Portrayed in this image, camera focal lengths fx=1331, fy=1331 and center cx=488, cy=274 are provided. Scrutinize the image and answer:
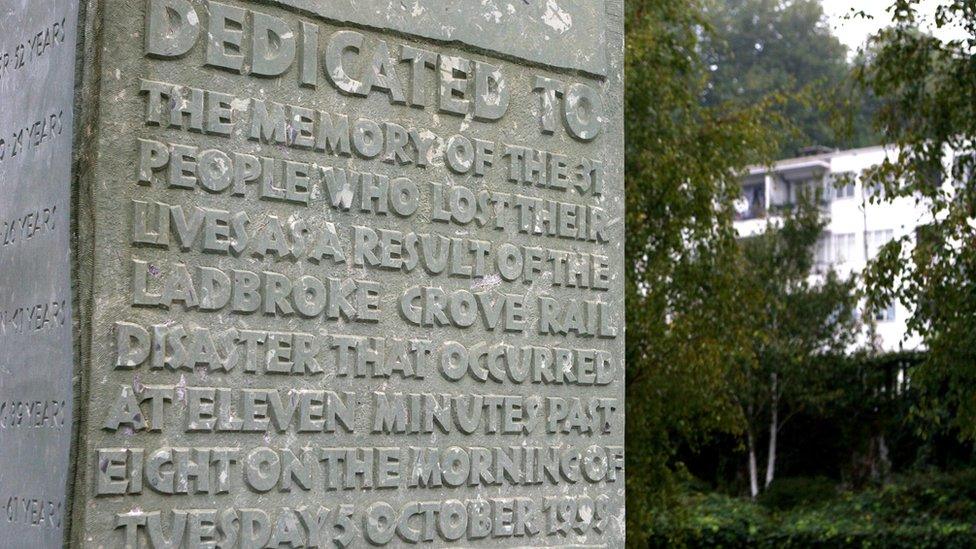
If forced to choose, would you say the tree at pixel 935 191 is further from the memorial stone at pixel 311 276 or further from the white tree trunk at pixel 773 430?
the white tree trunk at pixel 773 430

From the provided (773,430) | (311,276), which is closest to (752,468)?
(773,430)

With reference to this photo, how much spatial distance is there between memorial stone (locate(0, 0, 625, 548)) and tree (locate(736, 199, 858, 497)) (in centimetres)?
2314

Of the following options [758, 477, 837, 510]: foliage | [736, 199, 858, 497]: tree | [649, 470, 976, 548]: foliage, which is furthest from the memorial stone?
[736, 199, 858, 497]: tree

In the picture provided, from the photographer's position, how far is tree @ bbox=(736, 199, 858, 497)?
28.3 m

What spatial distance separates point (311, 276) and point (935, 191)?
830 centimetres

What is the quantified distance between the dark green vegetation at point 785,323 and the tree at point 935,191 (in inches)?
0.8

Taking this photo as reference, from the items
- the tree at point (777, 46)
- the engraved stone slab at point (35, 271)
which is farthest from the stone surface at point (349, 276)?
the tree at point (777, 46)

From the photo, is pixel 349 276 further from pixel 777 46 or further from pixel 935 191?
pixel 777 46

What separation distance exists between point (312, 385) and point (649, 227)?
11.5 m

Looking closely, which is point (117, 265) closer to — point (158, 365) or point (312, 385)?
point (158, 365)

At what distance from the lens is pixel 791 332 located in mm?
29094

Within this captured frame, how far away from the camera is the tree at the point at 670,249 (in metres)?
15.5

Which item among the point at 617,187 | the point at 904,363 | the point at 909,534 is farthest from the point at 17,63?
the point at 904,363

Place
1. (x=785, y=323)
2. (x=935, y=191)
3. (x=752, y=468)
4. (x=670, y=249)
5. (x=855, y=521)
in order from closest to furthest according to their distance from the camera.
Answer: (x=935, y=191)
(x=670, y=249)
(x=855, y=521)
(x=752, y=468)
(x=785, y=323)
